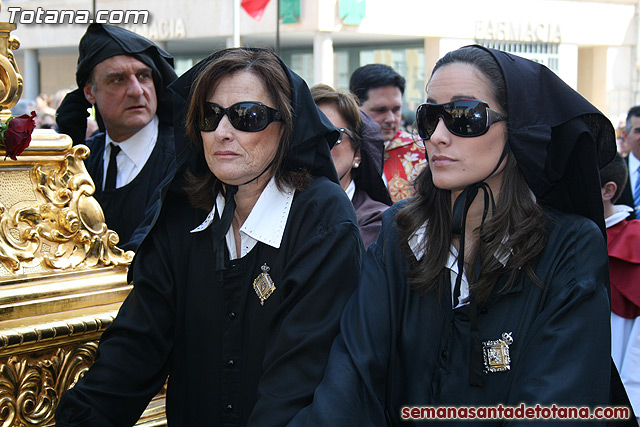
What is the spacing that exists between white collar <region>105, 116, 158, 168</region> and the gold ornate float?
0.88 metres

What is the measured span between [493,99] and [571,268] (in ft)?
1.65

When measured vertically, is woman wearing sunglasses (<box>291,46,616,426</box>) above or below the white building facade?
below

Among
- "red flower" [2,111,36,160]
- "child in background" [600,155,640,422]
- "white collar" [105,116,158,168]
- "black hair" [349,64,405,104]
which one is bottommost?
"child in background" [600,155,640,422]

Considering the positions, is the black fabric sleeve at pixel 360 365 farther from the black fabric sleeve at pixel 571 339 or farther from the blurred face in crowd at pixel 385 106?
the blurred face in crowd at pixel 385 106

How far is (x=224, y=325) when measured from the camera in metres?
2.29

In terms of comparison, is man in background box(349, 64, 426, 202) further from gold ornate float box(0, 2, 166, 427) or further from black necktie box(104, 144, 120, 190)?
gold ornate float box(0, 2, 166, 427)

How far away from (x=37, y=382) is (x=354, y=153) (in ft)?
6.05

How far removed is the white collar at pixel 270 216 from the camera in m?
2.25

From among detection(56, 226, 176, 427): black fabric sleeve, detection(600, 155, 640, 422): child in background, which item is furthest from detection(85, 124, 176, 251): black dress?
detection(600, 155, 640, 422): child in background

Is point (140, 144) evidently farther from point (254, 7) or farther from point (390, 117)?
point (254, 7)

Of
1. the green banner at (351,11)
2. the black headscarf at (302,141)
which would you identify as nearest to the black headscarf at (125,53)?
the black headscarf at (302,141)

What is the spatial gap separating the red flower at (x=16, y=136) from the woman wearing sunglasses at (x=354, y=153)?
4.99ft

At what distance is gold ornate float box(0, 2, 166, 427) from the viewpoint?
2455 mm

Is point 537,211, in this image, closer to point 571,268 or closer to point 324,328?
point 571,268
